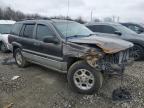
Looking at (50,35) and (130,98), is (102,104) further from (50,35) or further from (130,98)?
(50,35)

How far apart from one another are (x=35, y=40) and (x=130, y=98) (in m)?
3.21

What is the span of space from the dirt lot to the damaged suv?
0.32m

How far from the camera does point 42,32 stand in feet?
19.4

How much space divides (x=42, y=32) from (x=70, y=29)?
86 centimetres

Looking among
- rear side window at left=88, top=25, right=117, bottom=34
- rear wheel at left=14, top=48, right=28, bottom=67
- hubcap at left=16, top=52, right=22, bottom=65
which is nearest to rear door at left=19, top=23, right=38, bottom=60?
rear wheel at left=14, top=48, right=28, bottom=67

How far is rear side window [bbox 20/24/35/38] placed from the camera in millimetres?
6392

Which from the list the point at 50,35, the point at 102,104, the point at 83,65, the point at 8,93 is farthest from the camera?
the point at 50,35

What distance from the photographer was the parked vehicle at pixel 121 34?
25.9ft

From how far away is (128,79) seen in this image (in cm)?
553

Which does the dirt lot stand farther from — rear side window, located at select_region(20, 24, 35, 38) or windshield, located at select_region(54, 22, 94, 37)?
windshield, located at select_region(54, 22, 94, 37)

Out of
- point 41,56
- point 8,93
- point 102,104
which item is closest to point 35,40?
point 41,56

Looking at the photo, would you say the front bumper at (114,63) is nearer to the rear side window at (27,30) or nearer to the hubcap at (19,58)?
the rear side window at (27,30)

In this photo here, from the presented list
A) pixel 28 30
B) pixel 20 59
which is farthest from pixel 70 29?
pixel 20 59

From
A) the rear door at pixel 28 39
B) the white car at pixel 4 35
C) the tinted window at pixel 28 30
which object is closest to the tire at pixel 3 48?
the white car at pixel 4 35
